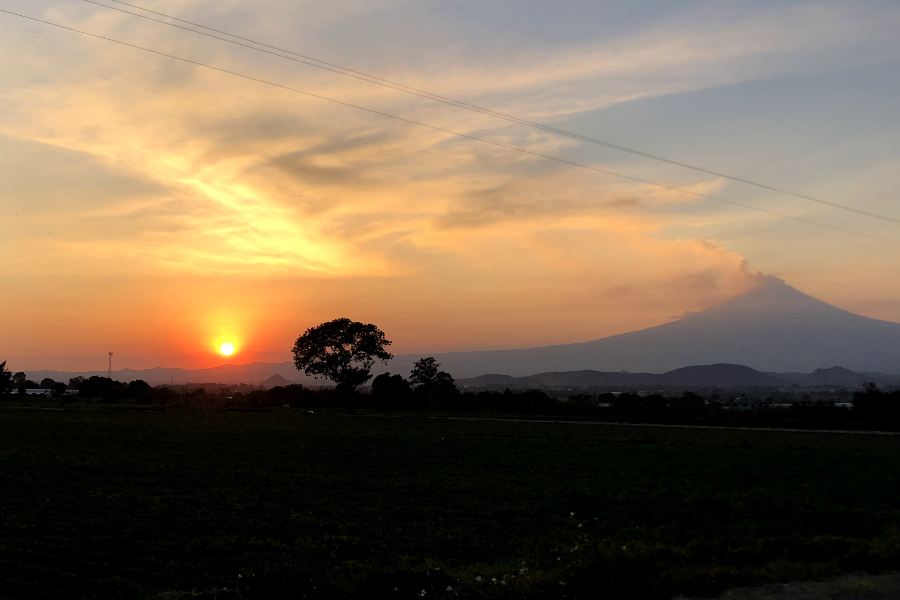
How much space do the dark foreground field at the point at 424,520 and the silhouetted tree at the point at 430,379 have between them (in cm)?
7029

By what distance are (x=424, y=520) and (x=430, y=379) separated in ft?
308

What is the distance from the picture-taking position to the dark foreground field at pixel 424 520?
10.9m

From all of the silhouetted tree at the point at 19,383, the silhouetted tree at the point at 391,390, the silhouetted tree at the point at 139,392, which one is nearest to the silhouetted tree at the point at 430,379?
the silhouetted tree at the point at 391,390

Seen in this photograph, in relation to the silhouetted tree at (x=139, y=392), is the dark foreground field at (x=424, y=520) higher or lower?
lower

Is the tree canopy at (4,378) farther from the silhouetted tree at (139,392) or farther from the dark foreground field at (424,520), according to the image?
the dark foreground field at (424,520)

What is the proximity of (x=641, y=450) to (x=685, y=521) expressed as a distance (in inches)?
908

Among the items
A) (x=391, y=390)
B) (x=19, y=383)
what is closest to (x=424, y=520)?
(x=391, y=390)

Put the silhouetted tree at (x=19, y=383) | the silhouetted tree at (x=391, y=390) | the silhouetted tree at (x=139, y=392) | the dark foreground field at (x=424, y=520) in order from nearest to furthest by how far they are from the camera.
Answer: the dark foreground field at (x=424, y=520) < the silhouetted tree at (x=391, y=390) < the silhouetted tree at (x=139, y=392) < the silhouetted tree at (x=19, y=383)

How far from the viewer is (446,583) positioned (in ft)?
33.1

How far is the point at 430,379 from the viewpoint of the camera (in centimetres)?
11119

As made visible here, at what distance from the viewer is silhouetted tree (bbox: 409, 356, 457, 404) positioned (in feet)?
356

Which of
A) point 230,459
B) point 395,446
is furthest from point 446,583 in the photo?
point 395,446

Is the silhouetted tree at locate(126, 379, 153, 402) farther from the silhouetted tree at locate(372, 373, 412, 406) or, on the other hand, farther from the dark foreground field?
the dark foreground field

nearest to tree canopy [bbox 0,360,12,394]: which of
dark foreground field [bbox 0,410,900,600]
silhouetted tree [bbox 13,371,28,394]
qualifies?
silhouetted tree [bbox 13,371,28,394]
